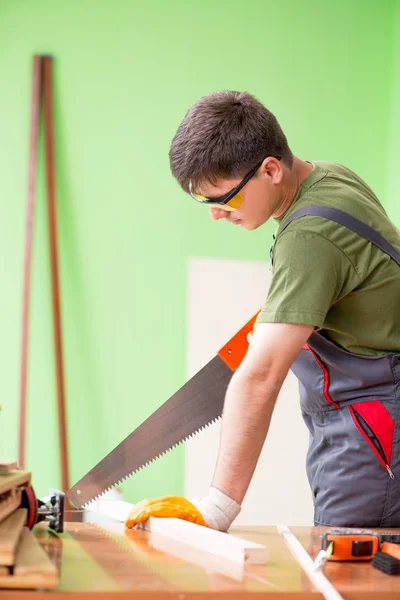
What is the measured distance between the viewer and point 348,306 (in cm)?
196

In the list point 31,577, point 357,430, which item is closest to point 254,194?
point 357,430

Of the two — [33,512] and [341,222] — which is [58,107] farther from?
[33,512]

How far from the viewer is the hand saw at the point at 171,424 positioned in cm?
243

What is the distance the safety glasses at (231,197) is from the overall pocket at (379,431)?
2.10 feet

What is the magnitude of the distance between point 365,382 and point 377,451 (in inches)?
7.0

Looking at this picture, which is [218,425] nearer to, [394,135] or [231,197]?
[394,135]

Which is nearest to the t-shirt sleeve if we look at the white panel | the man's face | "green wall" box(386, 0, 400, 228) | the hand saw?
the man's face

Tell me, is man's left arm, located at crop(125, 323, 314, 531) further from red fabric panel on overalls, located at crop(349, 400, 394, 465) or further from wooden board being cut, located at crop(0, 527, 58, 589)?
wooden board being cut, located at crop(0, 527, 58, 589)

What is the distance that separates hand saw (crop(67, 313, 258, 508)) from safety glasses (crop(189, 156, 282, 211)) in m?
0.52

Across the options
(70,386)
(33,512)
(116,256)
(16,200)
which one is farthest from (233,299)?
(33,512)

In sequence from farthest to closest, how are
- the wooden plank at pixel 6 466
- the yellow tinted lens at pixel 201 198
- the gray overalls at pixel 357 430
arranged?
the yellow tinted lens at pixel 201 198 → the gray overalls at pixel 357 430 → the wooden plank at pixel 6 466

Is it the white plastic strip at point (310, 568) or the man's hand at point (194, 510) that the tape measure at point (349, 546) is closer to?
the white plastic strip at point (310, 568)

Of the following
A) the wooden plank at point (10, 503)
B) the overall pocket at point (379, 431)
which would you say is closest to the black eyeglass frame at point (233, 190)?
the overall pocket at point (379, 431)

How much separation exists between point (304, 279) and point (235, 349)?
64 centimetres
